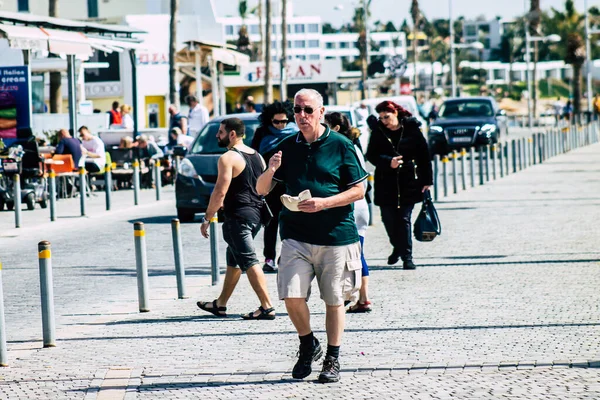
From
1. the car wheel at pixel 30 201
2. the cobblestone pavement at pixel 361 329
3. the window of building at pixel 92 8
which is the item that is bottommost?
the cobblestone pavement at pixel 361 329

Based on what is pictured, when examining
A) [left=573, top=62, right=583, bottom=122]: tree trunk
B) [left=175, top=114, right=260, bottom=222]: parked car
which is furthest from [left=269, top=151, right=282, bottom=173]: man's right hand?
[left=573, top=62, right=583, bottom=122]: tree trunk

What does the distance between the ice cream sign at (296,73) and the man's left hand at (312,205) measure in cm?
5555

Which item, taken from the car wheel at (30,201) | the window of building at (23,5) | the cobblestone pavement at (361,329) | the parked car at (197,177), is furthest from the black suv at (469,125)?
the window of building at (23,5)

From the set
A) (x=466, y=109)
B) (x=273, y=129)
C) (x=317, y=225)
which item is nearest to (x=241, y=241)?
(x=273, y=129)

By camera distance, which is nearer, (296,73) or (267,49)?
(267,49)

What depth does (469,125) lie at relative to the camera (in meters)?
37.8

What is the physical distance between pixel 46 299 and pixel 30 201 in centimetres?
1442

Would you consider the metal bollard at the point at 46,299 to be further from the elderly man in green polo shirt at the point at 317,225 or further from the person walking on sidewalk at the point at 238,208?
the elderly man in green polo shirt at the point at 317,225

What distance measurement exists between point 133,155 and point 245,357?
2146 cm

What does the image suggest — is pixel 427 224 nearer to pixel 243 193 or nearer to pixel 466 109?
pixel 243 193

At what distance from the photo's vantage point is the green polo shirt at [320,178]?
7547mm

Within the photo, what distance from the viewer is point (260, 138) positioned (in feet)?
41.4

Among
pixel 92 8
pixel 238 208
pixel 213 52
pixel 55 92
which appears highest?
pixel 92 8

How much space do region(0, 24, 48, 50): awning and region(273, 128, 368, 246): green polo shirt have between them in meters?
17.3
